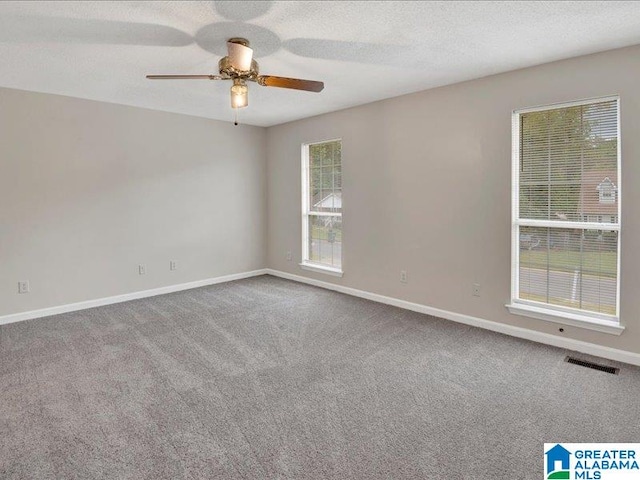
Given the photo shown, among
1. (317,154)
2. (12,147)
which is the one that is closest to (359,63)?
(317,154)

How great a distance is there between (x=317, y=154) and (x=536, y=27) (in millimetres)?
3342

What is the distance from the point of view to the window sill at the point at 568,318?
298 centimetres

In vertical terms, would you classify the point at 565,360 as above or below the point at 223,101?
below

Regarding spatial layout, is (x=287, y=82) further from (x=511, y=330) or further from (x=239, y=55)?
(x=511, y=330)

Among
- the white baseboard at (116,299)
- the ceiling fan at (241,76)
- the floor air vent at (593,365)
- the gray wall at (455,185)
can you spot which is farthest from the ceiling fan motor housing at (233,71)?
the white baseboard at (116,299)

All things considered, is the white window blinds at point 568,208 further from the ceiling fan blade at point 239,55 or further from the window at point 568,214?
the ceiling fan blade at point 239,55

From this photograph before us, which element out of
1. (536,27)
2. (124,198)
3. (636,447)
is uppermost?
(536,27)

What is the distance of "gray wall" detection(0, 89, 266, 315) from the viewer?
3975 mm

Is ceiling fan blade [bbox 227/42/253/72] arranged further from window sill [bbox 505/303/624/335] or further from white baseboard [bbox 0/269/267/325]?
white baseboard [bbox 0/269/267/325]

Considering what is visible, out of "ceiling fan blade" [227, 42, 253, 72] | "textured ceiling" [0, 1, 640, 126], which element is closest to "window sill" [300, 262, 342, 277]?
"textured ceiling" [0, 1, 640, 126]

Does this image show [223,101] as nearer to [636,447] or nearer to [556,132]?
[556,132]

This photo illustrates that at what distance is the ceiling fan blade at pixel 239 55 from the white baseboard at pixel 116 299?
3545 mm

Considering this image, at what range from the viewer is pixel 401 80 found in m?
3.67

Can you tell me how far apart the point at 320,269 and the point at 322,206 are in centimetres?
93
